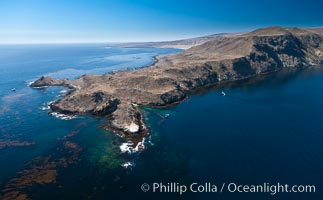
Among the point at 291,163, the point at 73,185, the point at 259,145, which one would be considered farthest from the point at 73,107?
the point at 291,163

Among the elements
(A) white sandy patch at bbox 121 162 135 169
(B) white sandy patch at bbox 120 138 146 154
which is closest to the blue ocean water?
(A) white sandy patch at bbox 121 162 135 169

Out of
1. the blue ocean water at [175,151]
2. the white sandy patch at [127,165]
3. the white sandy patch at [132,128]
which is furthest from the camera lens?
the white sandy patch at [132,128]

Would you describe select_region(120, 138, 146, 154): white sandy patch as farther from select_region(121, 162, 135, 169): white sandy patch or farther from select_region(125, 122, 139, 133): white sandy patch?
select_region(125, 122, 139, 133): white sandy patch

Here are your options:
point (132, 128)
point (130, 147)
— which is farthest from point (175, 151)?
point (132, 128)

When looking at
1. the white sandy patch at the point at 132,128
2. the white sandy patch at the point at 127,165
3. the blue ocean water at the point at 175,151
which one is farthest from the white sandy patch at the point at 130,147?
the white sandy patch at the point at 132,128

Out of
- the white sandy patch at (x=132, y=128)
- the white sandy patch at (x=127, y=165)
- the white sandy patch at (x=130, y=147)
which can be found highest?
the white sandy patch at (x=132, y=128)

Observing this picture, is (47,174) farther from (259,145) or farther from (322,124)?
(322,124)

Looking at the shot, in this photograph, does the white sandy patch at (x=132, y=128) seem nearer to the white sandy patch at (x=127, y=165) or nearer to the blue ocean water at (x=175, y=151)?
the blue ocean water at (x=175, y=151)

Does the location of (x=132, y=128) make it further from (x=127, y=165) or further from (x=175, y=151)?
(x=127, y=165)
